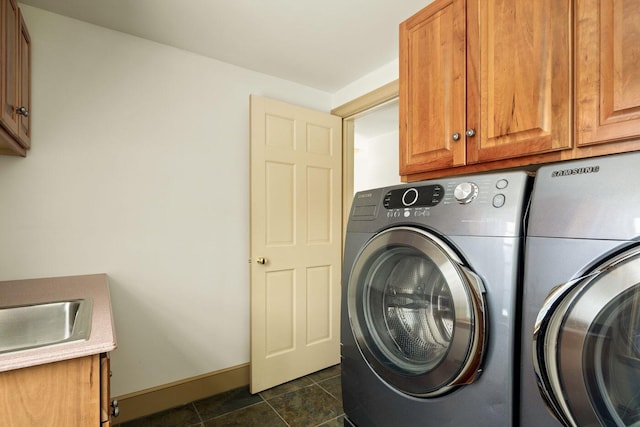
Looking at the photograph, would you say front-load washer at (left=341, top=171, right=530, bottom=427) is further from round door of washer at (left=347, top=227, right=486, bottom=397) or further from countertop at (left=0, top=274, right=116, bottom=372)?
countertop at (left=0, top=274, right=116, bottom=372)

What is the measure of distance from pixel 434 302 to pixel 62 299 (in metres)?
1.49

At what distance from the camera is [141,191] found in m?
1.98

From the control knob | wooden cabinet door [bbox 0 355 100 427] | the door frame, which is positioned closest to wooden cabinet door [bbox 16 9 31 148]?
wooden cabinet door [bbox 0 355 100 427]

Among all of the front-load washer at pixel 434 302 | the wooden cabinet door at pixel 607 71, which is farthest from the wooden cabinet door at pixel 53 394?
the wooden cabinet door at pixel 607 71

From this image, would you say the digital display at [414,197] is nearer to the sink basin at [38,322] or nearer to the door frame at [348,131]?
the sink basin at [38,322]

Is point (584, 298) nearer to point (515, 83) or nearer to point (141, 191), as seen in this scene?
point (515, 83)

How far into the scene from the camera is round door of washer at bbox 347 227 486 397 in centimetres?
88

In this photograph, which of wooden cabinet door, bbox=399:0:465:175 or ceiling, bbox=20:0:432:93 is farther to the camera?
ceiling, bbox=20:0:432:93

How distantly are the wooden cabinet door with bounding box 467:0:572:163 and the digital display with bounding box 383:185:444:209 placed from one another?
298 millimetres

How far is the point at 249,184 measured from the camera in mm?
2355

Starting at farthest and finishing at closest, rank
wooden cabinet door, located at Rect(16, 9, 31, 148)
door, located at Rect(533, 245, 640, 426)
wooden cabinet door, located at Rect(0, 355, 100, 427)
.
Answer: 1. wooden cabinet door, located at Rect(16, 9, 31, 148)
2. wooden cabinet door, located at Rect(0, 355, 100, 427)
3. door, located at Rect(533, 245, 640, 426)

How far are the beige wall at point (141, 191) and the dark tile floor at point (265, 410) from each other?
201mm

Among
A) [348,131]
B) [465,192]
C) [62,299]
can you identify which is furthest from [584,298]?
[348,131]

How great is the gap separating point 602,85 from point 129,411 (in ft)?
8.86
